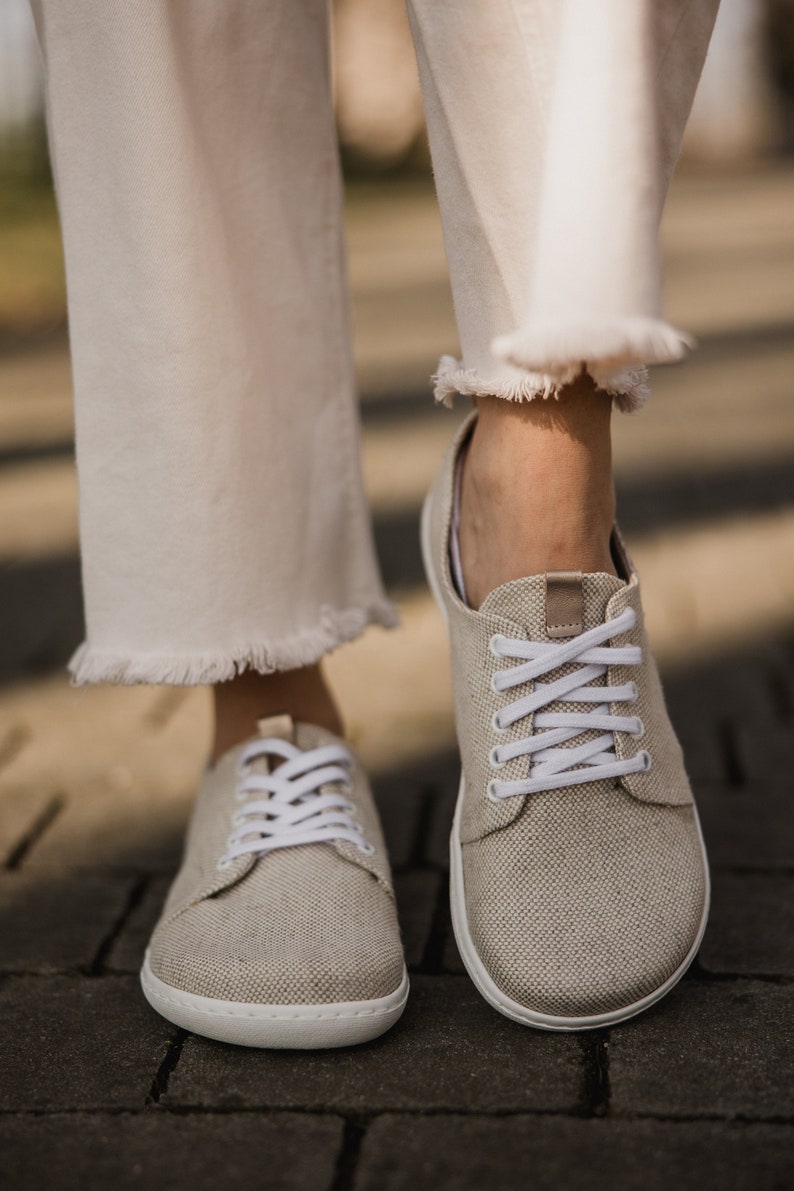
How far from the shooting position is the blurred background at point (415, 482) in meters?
2.04

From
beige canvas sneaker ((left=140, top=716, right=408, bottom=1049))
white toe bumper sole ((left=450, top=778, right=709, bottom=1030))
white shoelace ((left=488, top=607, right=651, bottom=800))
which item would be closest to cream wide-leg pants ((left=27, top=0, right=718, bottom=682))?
beige canvas sneaker ((left=140, top=716, right=408, bottom=1049))

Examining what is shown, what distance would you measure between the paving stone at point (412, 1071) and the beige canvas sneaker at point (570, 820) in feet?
0.12

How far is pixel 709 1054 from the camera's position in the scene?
3.60 ft

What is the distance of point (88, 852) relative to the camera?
159cm

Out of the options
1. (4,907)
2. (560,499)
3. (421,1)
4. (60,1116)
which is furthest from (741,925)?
(421,1)

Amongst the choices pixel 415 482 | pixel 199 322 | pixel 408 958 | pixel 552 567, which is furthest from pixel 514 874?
pixel 415 482

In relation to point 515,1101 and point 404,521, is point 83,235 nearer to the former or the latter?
point 515,1101

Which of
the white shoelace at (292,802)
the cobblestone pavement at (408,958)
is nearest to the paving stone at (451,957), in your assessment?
the cobblestone pavement at (408,958)

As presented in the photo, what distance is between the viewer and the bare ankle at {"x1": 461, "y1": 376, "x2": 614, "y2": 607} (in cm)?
119

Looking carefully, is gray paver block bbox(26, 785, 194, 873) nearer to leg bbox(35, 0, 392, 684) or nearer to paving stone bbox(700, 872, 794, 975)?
leg bbox(35, 0, 392, 684)

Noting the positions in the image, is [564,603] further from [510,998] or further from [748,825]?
[748,825]

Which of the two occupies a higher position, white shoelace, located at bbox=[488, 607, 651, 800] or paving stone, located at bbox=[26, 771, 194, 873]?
white shoelace, located at bbox=[488, 607, 651, 800]

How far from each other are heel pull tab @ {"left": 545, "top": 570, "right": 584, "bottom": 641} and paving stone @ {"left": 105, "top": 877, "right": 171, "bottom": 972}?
56cm

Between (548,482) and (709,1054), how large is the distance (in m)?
0.53
